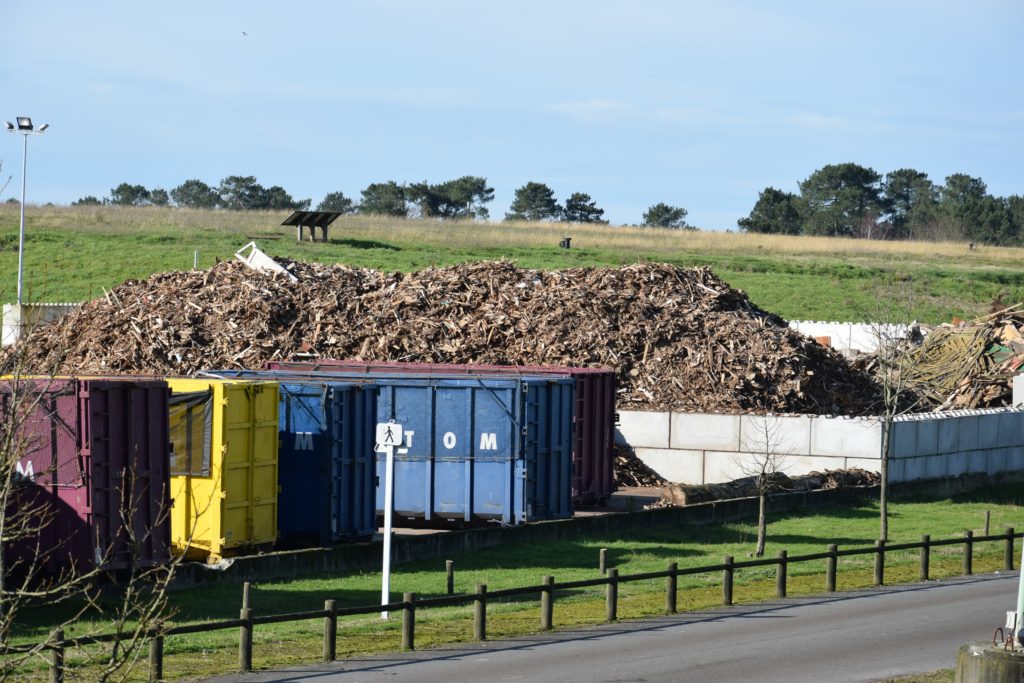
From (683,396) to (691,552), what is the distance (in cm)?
1182

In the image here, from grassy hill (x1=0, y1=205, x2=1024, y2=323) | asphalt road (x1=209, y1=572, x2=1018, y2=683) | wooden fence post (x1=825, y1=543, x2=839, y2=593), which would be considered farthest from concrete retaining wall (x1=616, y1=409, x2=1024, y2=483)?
grassy hill (x1=0, y1=205, x2=1024, y2=323)

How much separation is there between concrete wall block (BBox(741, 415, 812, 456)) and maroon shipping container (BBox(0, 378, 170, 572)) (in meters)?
16.5

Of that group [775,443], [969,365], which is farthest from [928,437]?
[969,365]

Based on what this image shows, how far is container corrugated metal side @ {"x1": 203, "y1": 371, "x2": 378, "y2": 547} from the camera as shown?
22.3 metres

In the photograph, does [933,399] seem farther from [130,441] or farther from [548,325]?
[130,441]

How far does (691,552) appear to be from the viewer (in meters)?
24.3

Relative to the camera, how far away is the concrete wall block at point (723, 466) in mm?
32219

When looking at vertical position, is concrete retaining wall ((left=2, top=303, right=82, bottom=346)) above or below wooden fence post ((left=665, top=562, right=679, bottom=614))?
above

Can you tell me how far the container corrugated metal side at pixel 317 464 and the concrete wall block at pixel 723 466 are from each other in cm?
1182

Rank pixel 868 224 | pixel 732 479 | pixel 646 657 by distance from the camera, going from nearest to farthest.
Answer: pixel 646 657, pixel 732 479, pixel 868 224

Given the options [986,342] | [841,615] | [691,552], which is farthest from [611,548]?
[986,342]

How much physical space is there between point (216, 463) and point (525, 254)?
184 feet

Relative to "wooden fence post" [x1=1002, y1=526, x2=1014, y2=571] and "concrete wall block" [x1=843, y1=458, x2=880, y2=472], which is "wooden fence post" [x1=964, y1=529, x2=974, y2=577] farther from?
"concrete wall block" [x1=843, y1=458, x2=880, y2=472]

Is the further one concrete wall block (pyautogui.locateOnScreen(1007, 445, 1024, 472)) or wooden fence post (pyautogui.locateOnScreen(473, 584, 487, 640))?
concrete wall block (pyautogui.locateOnScreen(1007, 445, 1024, 472))
